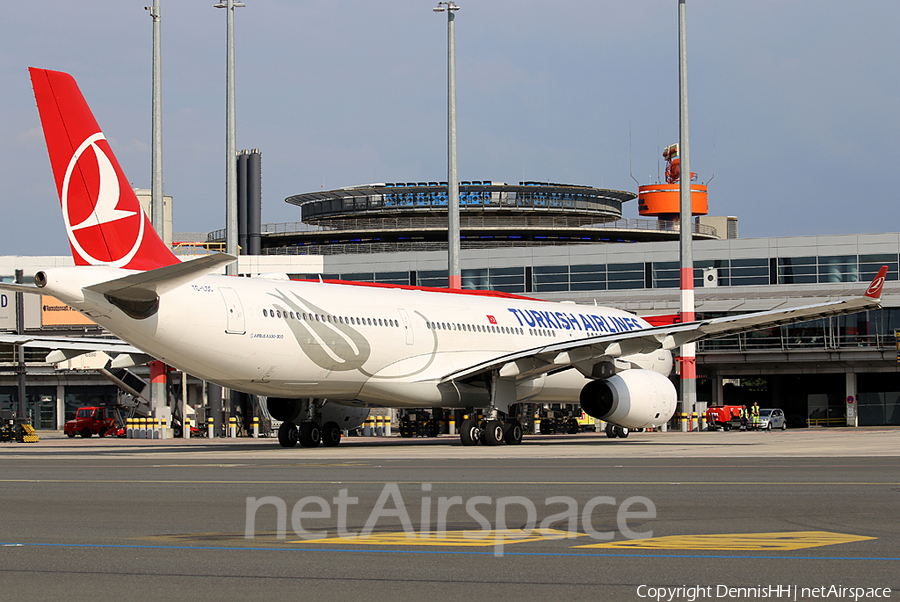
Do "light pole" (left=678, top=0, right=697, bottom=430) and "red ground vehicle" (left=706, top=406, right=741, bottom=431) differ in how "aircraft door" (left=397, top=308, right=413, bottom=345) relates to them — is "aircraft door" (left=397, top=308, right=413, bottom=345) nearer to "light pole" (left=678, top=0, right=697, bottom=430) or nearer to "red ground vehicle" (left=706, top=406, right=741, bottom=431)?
"light pole" (left=678, top=0, right=697, bottom=430)

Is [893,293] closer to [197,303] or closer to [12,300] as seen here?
[197,303]

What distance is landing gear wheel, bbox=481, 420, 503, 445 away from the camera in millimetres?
27641

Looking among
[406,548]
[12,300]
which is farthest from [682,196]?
[12,300]

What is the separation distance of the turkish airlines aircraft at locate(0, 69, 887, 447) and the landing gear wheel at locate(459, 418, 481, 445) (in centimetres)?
5

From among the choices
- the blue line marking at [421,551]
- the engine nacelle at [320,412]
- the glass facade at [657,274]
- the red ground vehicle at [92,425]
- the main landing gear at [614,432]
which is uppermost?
the glass facade at [657,274]

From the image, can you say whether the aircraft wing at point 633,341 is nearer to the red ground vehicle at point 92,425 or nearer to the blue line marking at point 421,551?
the blue line marking at point 421,551

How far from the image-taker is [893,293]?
188 feet

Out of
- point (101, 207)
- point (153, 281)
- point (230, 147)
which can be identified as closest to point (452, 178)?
point (230, 147)

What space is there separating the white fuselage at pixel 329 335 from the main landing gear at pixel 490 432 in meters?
0.96

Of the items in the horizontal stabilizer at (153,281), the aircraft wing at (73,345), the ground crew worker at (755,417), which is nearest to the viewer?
the horizontal stabilizer at (153,281)

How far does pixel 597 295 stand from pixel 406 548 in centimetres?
5306

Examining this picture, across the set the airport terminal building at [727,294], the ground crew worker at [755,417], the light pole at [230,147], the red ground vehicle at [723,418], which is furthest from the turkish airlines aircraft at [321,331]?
the airport terminal building at [727,294]

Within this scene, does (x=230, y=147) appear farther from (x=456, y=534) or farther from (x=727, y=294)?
(x=456, y=534)

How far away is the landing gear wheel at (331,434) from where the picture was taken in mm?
28728
